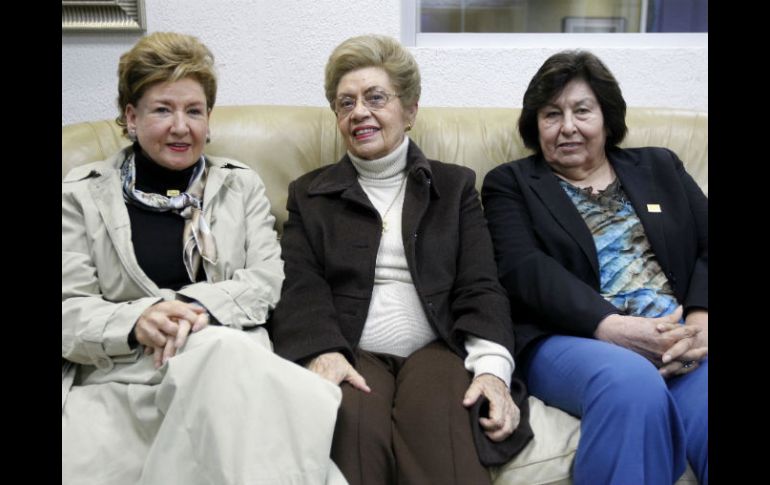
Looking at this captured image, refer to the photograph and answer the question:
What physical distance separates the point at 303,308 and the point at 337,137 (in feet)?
2.19

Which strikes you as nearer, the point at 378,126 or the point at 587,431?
the point at 587,431

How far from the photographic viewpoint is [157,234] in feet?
5.19

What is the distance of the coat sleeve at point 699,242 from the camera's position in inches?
64.6

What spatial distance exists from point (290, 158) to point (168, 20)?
28.7 inches

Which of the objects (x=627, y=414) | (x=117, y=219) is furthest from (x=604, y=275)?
(x=117, y=219)

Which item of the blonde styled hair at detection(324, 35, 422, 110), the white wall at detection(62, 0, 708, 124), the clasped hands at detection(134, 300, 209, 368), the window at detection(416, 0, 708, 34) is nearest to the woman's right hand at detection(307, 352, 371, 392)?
the clasped hands at detection(134, 300, 209, 368)

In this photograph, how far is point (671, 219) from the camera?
174 cm

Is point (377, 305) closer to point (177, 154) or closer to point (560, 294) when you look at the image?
point (560, 294)

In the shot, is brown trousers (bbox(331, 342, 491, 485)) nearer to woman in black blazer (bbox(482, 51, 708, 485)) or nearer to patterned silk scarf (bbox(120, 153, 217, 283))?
woman in black blazer (bbox(482, 51, 708, 485))

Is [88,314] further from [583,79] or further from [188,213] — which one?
[583,79]

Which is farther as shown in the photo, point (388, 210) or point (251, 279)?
point (388, 210)

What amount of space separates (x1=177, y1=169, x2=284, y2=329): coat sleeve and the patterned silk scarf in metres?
0.05

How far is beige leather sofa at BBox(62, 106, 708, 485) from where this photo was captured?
1.93 metres
